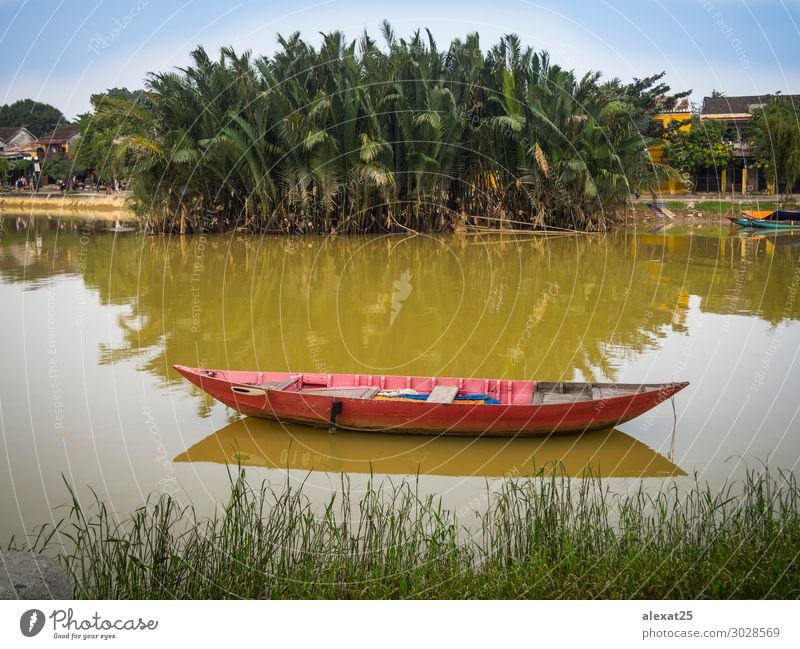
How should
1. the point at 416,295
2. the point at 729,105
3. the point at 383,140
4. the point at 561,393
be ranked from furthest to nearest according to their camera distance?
the point at 729,105 → the point at 383,140 → the point at 416,295 → the point at 561,393

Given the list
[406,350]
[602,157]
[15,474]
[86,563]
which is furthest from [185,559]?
[602,157]

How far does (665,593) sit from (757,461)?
2735mm

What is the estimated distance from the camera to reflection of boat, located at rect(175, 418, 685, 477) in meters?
5.83

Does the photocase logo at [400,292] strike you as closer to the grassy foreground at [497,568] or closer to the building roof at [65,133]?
the grassy foreground at [497,568]

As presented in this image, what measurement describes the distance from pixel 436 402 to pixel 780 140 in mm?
21591

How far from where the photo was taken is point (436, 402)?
6.04 metres

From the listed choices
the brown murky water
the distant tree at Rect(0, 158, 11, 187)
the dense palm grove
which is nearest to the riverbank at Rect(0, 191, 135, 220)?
the distant tree at Rect(0, 158, 11, 187)

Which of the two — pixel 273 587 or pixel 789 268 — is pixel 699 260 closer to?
pixel 789 268

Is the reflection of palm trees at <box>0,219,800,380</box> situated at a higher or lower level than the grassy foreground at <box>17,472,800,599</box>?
higher

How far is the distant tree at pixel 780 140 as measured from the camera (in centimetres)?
2397

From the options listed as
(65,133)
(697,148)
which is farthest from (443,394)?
(65,133)
